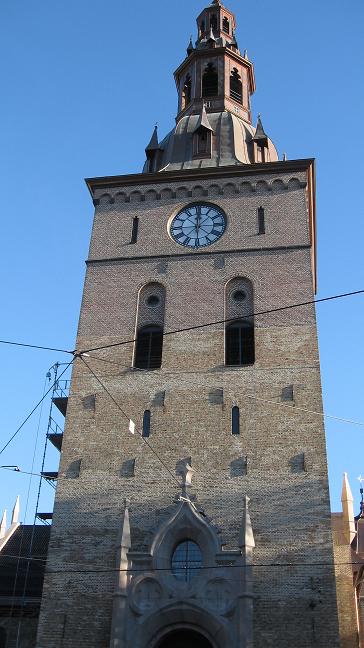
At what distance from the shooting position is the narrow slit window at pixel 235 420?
2541 centimetres

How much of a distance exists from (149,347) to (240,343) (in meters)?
3.27

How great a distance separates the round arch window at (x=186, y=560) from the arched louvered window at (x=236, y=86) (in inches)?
879

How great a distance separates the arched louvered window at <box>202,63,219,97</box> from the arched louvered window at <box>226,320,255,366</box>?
14.3 m

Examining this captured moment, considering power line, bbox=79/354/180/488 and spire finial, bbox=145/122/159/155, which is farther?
spire finial, bbox=145/122/159/155

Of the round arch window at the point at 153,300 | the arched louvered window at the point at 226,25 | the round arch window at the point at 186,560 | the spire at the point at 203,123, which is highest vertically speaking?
the arched louvered window at the point at 226,25

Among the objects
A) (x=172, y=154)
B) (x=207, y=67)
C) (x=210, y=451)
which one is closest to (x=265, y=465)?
(x=210, y=451)

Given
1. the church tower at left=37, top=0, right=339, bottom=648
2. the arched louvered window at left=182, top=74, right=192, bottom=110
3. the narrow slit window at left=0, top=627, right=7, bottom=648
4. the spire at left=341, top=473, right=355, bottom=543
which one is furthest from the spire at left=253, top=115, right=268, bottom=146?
the narrow slit window at left=0, top=627, right=7, bottom=648

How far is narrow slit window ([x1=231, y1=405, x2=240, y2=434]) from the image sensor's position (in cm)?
2541

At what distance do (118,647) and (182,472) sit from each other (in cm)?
539

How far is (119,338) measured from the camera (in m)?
28.3

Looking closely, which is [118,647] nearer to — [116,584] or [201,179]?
[116,584]

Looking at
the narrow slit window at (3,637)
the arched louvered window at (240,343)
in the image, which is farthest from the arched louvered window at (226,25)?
the narrow slit window at (3,637)

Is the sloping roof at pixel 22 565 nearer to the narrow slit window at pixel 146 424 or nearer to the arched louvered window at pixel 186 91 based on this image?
the narrow slit window at pixel 146 424

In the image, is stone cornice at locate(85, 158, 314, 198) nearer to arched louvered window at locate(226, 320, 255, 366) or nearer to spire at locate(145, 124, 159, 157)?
spire at locate(145, 124, 159, 157)
